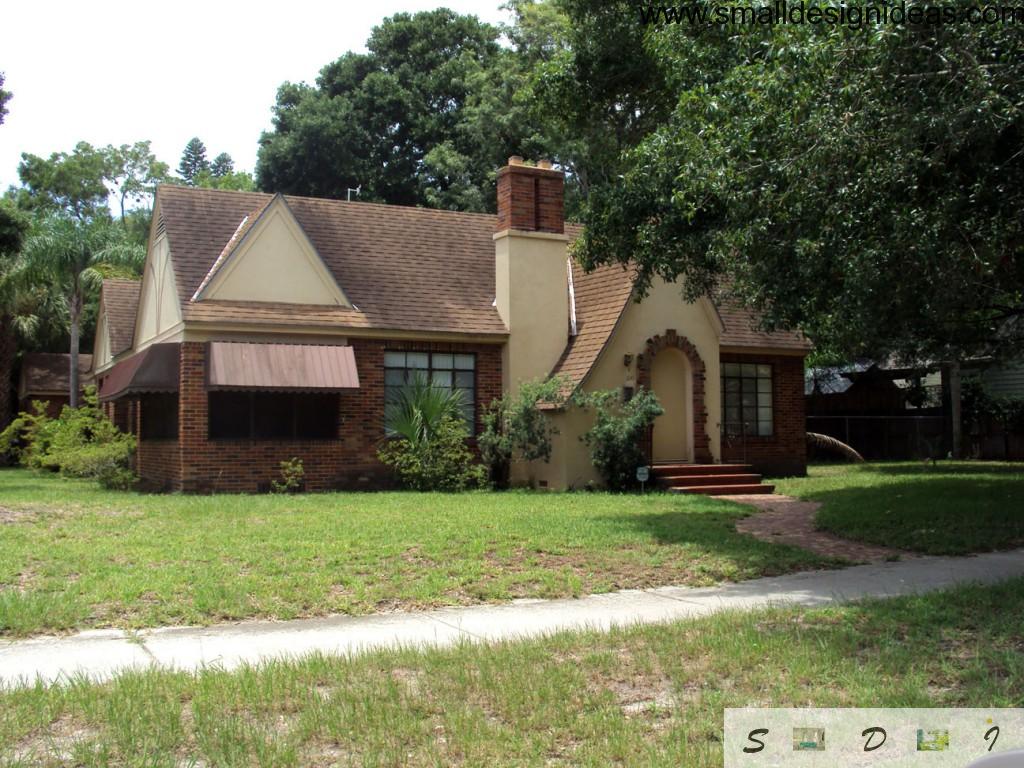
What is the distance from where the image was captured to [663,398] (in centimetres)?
2147

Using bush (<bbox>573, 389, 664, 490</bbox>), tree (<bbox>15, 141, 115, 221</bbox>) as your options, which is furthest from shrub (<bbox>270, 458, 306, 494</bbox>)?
tree (<bbox>15, 141, 115, 221</bbox>)

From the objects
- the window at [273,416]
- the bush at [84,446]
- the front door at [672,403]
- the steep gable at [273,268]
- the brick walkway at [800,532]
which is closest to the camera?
the brick walkway at [800,532]

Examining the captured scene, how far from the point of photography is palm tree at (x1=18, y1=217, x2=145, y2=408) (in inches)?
1225

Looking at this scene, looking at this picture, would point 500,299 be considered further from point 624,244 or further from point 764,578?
point 764,578

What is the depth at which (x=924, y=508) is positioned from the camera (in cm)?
1498

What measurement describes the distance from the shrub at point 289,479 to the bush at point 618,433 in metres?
5.36

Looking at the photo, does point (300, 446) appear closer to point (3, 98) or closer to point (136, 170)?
point (3, 98)

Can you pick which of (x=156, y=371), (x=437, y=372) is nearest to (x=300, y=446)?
(x=156, y=371)

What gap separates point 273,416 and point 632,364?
7124mm

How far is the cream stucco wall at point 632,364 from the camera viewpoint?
797 inches

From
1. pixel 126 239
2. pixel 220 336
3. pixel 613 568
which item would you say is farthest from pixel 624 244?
pixel 126 239

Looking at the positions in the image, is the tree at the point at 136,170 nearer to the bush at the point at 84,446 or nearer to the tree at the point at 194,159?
the tree at the point at 194,159

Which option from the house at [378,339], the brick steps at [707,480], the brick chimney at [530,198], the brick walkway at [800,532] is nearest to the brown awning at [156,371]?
the house at [378,339]

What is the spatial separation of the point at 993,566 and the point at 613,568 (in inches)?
162
